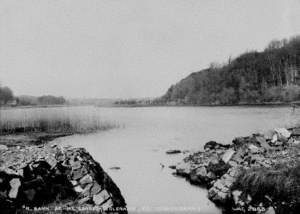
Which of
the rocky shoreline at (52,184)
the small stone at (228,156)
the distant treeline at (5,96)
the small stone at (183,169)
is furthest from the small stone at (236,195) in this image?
the distant treeline at (5,96)

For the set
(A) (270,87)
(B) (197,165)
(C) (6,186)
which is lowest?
(B) (197,165)

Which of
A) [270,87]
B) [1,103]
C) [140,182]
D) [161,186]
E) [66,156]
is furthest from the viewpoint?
[270,87]

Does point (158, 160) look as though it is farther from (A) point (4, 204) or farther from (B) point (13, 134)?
(B) point (13, 134)

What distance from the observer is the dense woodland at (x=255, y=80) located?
7525 centimetres

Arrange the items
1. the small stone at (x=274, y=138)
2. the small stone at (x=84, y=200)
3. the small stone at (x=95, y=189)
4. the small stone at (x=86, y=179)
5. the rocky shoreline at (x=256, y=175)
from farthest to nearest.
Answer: the small stone at (x=274, y=138)
the small stone at (x=86, y=179)
the small stone at (x=95, y=189)
the rocky shoreline at (x=256, y=175)
the small stone at (x=84, y=200)

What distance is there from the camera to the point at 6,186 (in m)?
6.64

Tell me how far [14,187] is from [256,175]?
22.9 feet

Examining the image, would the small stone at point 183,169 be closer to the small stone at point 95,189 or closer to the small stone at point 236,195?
the small stone at point 236,195

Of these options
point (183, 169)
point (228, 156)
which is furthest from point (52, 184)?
point (228, 156)

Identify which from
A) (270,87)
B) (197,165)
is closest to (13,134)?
(197,165)

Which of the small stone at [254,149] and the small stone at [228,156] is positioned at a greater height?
the small stone at [254,149]

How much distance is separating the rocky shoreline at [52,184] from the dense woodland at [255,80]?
63549 mm

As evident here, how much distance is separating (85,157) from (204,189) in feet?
16.3

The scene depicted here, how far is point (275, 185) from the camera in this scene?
709 centimetres
